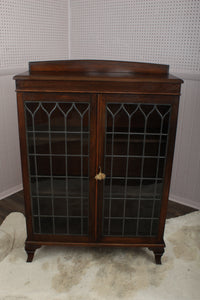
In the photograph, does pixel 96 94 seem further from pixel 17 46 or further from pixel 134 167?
pixel 17 46

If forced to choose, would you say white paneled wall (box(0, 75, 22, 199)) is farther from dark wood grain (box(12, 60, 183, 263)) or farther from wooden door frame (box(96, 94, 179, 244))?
wooden door frame (box(96, 94, 179, 244))

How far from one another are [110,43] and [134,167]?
4.97ft

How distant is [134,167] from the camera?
1.86 meters

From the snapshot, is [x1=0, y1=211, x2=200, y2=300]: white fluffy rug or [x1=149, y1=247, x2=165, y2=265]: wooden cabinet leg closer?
[x1=0, y1=211, x2=200, y2=300]: white fluffy rug

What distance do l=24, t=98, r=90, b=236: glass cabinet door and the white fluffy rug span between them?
0.24 meters

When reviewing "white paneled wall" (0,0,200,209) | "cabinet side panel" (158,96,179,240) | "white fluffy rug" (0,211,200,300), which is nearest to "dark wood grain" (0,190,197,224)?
"white paneled wall" (0,0,200,209)

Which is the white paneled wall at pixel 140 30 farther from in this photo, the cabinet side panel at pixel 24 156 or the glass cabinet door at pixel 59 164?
the cabinet side panel at pixel 24 156

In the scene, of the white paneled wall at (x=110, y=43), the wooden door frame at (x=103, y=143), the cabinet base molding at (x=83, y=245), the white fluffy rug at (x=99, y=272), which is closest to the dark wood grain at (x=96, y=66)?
the wooden door frame at (x=103, y=143)

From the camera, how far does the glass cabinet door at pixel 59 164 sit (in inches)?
68.5

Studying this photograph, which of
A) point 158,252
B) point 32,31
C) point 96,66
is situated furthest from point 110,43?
point 158,252

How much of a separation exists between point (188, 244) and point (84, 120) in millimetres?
1363

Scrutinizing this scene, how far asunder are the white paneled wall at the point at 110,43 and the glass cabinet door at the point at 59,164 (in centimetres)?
104

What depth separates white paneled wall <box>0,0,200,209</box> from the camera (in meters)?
2.46

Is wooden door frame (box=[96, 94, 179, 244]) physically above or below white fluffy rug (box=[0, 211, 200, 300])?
above
